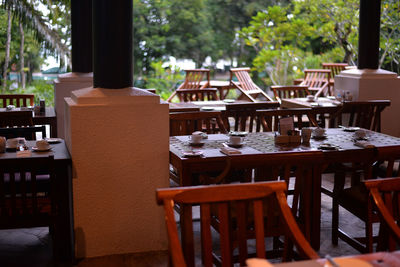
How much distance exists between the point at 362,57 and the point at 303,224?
379cm

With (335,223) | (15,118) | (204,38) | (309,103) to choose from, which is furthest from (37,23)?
(335,223)

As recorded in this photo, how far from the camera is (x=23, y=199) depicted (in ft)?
11.0

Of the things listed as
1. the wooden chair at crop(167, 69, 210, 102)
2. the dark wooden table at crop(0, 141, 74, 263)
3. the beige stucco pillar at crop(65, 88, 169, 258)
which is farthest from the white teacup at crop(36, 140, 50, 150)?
the wooden chair at crop(167, 69, 210, 102)

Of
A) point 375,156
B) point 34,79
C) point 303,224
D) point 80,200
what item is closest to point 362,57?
point 375,156

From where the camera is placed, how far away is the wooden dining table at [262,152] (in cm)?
356

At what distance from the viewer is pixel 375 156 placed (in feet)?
12.9

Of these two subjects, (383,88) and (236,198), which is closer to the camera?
(236,198)

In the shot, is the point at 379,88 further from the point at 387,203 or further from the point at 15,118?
the point at 387,203

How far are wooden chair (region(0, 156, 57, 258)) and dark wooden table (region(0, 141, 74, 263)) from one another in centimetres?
6

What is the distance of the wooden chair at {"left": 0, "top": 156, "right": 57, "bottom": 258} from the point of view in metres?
3.30

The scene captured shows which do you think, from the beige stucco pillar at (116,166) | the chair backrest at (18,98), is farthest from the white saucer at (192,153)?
the chair backrest at (18,98)

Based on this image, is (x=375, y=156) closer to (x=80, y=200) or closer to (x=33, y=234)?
(x=80, y=200)

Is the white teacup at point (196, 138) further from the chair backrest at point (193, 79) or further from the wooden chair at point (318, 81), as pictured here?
the wooden chair at point (318, 81)

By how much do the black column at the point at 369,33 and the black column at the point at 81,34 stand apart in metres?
3.20
